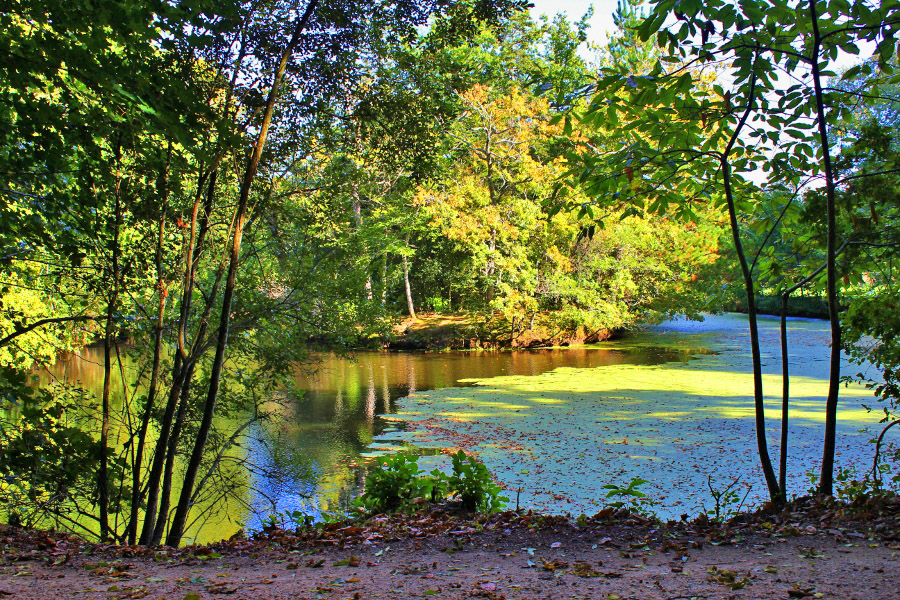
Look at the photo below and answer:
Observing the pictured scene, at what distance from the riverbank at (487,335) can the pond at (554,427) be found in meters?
3.36

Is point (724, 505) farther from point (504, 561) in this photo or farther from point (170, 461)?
point (170, 461)

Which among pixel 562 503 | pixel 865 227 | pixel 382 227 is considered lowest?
pixel 562 503

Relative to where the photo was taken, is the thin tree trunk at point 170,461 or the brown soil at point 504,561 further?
the thin tree trunk at point 170,461

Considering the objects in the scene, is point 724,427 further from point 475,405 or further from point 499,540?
point 499,540

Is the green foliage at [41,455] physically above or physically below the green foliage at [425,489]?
above

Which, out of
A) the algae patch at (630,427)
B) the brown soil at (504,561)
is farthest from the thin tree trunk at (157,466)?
the algae patch at (630,427)

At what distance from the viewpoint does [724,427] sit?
8.23m

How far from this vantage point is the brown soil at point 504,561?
2471 millimetres

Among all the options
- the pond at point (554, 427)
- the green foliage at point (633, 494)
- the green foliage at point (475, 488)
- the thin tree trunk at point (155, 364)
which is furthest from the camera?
the pond at point (554, 427)

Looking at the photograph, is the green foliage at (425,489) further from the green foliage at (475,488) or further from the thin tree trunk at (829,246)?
the thin tree trunk at (829,246)

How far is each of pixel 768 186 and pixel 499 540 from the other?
2574mm

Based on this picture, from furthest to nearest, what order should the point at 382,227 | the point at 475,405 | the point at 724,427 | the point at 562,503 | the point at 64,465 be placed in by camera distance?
the point at 382,227
the point at 475,405
the point at 724,427
the point at 562,503
the point at 64,465

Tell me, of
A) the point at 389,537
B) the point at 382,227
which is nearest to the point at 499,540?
the point at 389,537

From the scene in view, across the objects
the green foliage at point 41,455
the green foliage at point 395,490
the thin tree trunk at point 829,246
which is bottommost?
the green foliage at point 395,490
